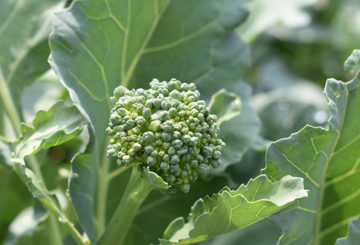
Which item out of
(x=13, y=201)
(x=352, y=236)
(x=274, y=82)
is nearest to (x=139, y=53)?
(x=352, y=236)

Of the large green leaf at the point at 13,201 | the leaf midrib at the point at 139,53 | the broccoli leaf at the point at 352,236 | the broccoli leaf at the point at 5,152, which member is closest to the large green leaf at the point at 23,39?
the broccoli leaf at the point at 5,152

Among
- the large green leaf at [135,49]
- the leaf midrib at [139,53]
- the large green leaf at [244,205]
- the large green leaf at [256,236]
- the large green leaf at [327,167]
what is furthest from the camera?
the large green leaf at [256,236]

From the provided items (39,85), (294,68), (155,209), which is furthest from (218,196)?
A: (294,68)

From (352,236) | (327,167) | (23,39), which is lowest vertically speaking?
(352,236)

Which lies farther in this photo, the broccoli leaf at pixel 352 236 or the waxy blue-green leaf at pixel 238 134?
the waxy blue-green leaf at pixel 238 134

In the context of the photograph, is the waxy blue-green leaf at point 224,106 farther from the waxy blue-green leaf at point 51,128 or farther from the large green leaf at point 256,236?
the large green leaf at point 256,236

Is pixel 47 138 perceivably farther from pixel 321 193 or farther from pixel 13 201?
pixel 13 201
